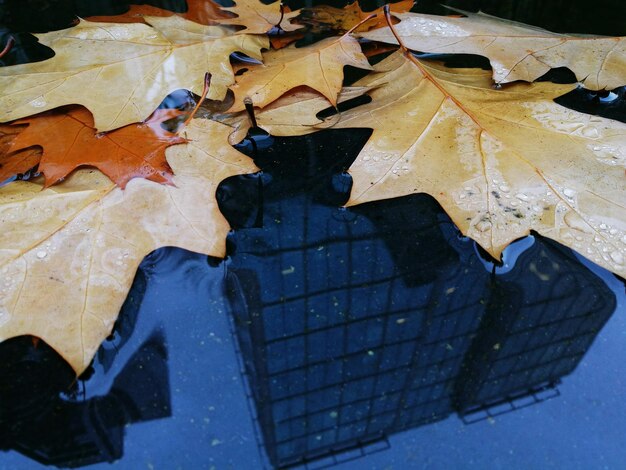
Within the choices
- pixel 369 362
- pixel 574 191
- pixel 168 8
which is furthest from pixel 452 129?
pixel 168 8

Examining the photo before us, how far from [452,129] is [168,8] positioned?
42.7 inches

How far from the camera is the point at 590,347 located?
778 millimetres

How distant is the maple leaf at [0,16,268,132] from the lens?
1.17 metres

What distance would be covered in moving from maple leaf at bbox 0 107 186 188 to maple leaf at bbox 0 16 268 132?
0.03 meters

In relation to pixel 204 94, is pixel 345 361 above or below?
below

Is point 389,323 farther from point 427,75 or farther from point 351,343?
point 427,75

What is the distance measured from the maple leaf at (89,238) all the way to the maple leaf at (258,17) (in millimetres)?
571

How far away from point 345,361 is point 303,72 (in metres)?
0.72

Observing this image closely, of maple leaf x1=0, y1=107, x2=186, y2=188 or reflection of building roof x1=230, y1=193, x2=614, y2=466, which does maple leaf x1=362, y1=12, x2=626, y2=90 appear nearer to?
reflection of building roof x1=230, y1=193, x2=614, y2=466

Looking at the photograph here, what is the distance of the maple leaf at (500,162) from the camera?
0.88 metres

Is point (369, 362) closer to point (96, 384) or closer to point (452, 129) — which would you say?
point (96, 384)

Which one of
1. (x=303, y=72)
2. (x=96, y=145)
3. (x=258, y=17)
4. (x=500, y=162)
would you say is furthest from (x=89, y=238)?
(x=258, y=17)

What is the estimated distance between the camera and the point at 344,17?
1588 mm

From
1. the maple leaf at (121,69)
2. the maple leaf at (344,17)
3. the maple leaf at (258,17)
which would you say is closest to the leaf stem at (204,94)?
the maple leaf at (121,69)
